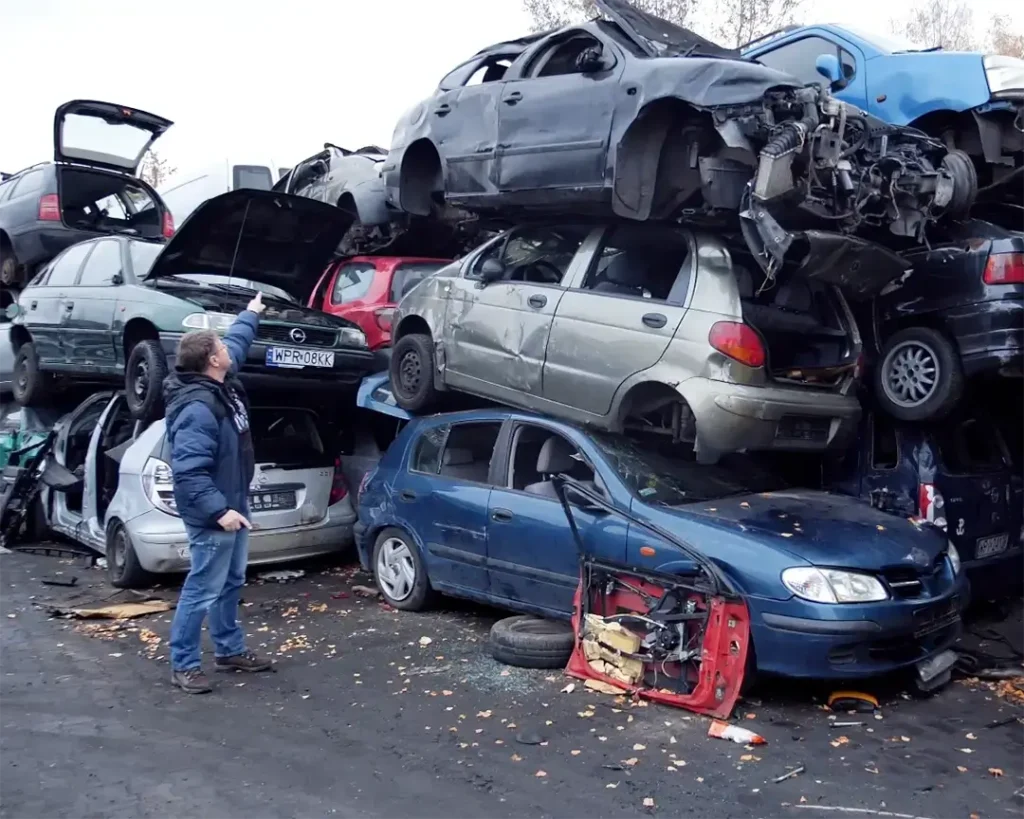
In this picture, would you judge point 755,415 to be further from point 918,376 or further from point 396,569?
point 396,569

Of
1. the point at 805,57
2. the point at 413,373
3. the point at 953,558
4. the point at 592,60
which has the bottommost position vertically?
the point at 953,558

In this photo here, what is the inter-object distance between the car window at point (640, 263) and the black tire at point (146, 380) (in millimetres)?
3635

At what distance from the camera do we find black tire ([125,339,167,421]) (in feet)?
26.9

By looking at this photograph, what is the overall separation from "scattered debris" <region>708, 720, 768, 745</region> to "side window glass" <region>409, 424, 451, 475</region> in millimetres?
2721

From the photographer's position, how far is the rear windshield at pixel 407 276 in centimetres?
918

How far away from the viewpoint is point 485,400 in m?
7.84

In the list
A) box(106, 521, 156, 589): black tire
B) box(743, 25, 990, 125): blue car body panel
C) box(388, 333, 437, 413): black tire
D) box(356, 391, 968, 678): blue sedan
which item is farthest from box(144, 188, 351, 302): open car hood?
box(743, 25, 990, 125): blue car body panel

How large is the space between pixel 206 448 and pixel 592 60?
3430mm

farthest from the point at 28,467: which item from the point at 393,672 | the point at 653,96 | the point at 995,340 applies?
the point at 995,340

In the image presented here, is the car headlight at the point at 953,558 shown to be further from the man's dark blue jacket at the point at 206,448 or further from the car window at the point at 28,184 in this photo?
the car window at the point at 28,184

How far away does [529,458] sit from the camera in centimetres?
632

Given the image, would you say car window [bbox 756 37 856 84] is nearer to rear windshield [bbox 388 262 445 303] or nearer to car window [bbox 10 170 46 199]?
rear windshield [bbox 388 262 445 303]

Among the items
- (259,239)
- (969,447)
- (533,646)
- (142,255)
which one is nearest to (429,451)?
(533,646)

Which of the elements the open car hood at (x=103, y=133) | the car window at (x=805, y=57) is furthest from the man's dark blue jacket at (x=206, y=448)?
the open car hood at (x=103, y=133)
